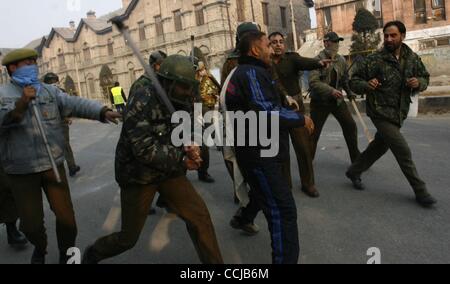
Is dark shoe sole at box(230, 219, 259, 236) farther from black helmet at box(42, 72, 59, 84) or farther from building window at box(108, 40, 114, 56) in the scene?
building window at box(108, 40, 114, 56)

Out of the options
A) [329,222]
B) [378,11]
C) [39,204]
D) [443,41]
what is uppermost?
[378,11]

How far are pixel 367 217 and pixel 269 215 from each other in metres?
1.60

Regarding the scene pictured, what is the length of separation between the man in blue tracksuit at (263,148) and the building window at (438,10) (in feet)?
72.8

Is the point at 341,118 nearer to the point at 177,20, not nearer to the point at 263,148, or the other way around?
the point at 263,148

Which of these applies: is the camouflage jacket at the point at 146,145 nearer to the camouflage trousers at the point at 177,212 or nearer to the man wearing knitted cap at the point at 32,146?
the camouflage trousers at the point at 177,212

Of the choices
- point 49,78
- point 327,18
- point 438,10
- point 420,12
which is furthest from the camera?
point 327,18

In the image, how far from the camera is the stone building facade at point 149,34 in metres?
31.4

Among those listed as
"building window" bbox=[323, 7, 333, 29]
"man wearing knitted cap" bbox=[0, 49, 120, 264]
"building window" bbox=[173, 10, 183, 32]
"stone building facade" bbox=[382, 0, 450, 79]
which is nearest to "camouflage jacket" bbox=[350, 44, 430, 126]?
"man wearing knitted cap" bbox=[0, 49, 120, 264]

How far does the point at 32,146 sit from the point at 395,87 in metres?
3.50

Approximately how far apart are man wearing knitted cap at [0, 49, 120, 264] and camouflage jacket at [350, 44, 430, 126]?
2.71 meters

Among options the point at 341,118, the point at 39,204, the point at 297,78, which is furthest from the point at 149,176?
the point at 341,118

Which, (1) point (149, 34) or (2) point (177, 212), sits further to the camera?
(1) point (149, 34)

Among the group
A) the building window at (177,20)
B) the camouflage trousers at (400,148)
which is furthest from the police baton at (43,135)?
the building window at (177,20)

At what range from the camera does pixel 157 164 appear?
9.12 feet
